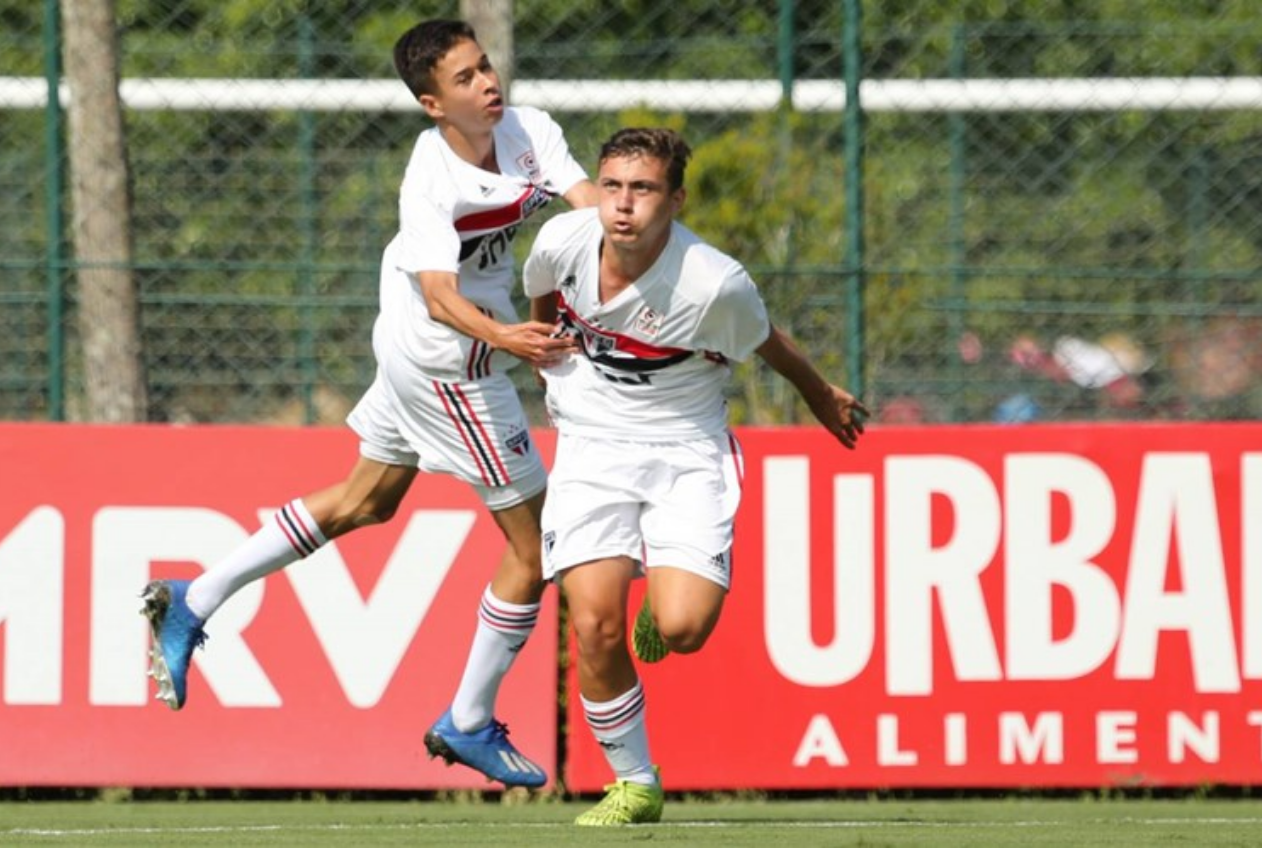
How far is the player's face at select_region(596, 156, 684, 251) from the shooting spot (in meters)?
6.59

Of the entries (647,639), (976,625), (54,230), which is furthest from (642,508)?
(54,230)

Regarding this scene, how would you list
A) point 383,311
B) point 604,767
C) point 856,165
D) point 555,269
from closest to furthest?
1. point 555,269
2. point 383,311
3. point 604,767
4. point 856,165

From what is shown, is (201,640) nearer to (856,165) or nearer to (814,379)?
(814,379)

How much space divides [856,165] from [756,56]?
180 inches

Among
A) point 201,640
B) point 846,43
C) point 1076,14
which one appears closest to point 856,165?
point 846,43

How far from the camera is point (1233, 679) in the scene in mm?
8930

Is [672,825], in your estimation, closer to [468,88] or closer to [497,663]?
[497,663]

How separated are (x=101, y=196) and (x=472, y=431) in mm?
3329

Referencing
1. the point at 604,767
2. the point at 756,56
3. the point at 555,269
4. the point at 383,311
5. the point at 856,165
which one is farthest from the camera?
the point at 756,56

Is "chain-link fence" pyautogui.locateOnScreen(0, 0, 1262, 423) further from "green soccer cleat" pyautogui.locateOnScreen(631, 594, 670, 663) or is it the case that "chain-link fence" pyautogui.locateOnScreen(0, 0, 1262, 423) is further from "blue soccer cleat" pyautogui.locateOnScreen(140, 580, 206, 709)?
"green soccer cleat" pyautogui.locateOnScreen(631, 594, 670, 663)

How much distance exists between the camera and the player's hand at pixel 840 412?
7008mm

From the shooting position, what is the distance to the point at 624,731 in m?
7.09

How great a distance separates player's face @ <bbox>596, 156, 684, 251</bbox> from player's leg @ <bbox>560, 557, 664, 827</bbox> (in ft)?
3.32

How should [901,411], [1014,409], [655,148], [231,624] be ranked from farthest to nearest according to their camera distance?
1. [1014,409]
2. [901,411]
3. [231,624]
4. [655,148]
